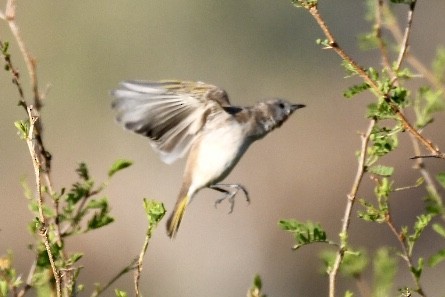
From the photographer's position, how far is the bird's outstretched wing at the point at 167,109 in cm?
312

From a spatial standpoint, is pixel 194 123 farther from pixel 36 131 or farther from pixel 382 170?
pixel 382 170

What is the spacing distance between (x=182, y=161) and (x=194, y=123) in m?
10.8

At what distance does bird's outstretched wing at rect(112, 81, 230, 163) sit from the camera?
3.12 metres

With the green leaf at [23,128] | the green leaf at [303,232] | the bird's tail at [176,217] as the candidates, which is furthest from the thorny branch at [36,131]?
the bird's tail at [176,217]

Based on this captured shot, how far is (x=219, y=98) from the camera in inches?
130

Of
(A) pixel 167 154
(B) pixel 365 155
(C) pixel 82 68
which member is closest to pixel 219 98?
(A) pixel 167 154

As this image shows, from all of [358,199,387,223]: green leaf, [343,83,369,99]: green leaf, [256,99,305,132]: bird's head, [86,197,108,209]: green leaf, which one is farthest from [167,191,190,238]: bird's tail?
[343,83,369,99]: green leaf

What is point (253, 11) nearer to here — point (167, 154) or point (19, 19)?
point (19, 19)

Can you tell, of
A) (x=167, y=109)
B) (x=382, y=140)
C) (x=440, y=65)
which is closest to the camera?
(x=382, y=140)

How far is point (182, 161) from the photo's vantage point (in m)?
14.2

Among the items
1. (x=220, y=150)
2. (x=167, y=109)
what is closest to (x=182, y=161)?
(x=220, y=150)

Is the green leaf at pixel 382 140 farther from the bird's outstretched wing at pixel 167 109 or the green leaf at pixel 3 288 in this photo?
the bird's outstretched wing at pixel 167 109

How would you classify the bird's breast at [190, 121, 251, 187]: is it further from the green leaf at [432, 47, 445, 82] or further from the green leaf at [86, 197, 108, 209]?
the green leaf at [86, 197, 108, 209]

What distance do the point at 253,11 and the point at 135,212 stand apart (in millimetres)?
7437
